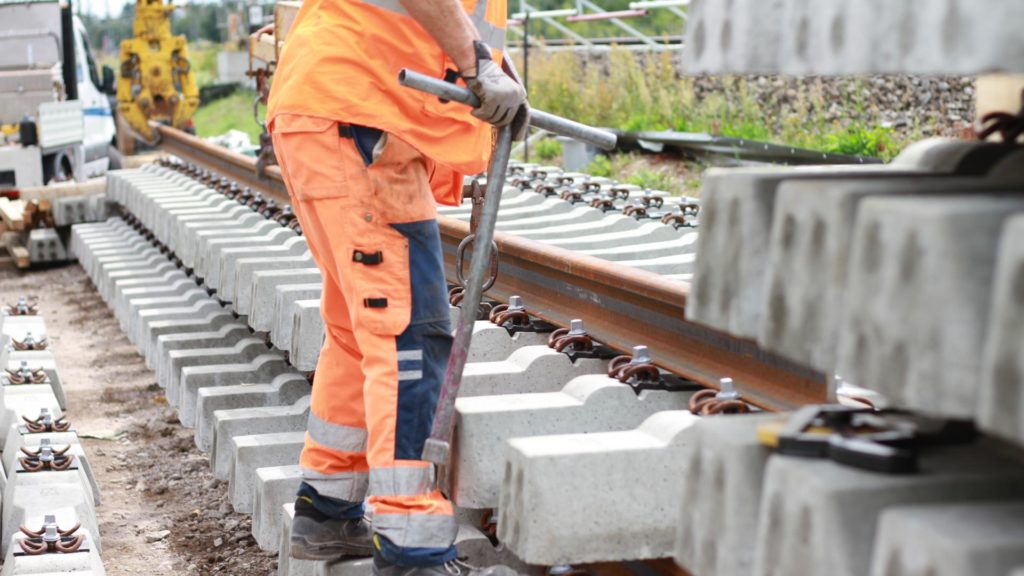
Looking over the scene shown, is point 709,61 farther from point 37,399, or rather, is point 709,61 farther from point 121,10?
point 121,10

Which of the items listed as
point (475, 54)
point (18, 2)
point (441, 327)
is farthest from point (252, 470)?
point (18, 2)

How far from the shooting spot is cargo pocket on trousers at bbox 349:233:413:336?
3438 millimetres

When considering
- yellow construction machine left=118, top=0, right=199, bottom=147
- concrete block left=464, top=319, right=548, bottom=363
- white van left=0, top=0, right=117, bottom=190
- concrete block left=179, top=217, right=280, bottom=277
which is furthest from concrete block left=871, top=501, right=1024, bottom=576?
yellow construction machine left=118, top=0, right=199, bottom=147

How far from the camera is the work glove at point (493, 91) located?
11.4 ft

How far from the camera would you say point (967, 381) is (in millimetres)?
1482

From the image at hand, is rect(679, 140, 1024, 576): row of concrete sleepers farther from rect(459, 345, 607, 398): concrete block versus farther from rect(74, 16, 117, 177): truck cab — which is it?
rect(74, 16, 117, 177): truck cab

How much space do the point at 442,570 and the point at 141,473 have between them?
325 centimetres

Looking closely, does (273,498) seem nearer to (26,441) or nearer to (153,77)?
(26,441)

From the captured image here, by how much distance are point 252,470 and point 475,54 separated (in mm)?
1988

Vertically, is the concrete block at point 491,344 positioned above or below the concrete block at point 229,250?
above

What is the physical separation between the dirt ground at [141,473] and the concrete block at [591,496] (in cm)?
210

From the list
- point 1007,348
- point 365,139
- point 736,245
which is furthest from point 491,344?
point 1007,348

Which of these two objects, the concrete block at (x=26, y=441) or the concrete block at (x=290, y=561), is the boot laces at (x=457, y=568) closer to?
the concrete block at (x=290, y=561)

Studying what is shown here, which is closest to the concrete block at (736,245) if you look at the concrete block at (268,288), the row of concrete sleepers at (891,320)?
the row of concrete sleepers at (891,320)
